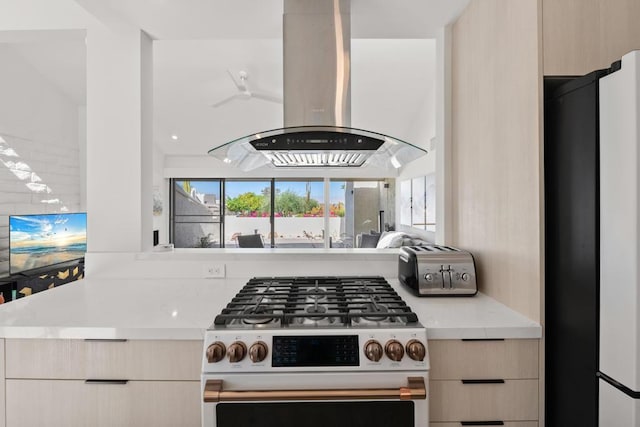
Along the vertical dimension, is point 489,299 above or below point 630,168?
below

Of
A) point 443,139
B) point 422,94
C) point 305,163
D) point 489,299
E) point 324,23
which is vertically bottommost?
point 489,299

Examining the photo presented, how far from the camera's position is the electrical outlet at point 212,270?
198 cm

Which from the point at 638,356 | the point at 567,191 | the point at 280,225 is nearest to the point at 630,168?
the point at 567,191

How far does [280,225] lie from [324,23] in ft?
18.9

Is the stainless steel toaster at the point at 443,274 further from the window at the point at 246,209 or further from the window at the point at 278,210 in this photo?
the window at the point at 246,209

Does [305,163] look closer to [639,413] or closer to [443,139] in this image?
[443,139]

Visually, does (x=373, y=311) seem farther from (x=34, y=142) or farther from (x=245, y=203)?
(x=245, y=203)

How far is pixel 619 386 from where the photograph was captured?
96 centimetres

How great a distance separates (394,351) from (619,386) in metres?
0.56

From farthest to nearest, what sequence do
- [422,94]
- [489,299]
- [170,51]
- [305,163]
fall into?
[422,94] < [170,51] < [305,163] < [489,299]

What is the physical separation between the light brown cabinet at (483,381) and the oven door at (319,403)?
0.11m

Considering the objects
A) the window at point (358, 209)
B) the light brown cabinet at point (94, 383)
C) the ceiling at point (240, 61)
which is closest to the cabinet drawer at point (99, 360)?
the light brown cabinet at point (94, 383)

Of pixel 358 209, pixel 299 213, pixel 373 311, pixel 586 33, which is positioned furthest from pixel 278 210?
pixel 586 33

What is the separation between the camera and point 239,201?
7.34 meters
